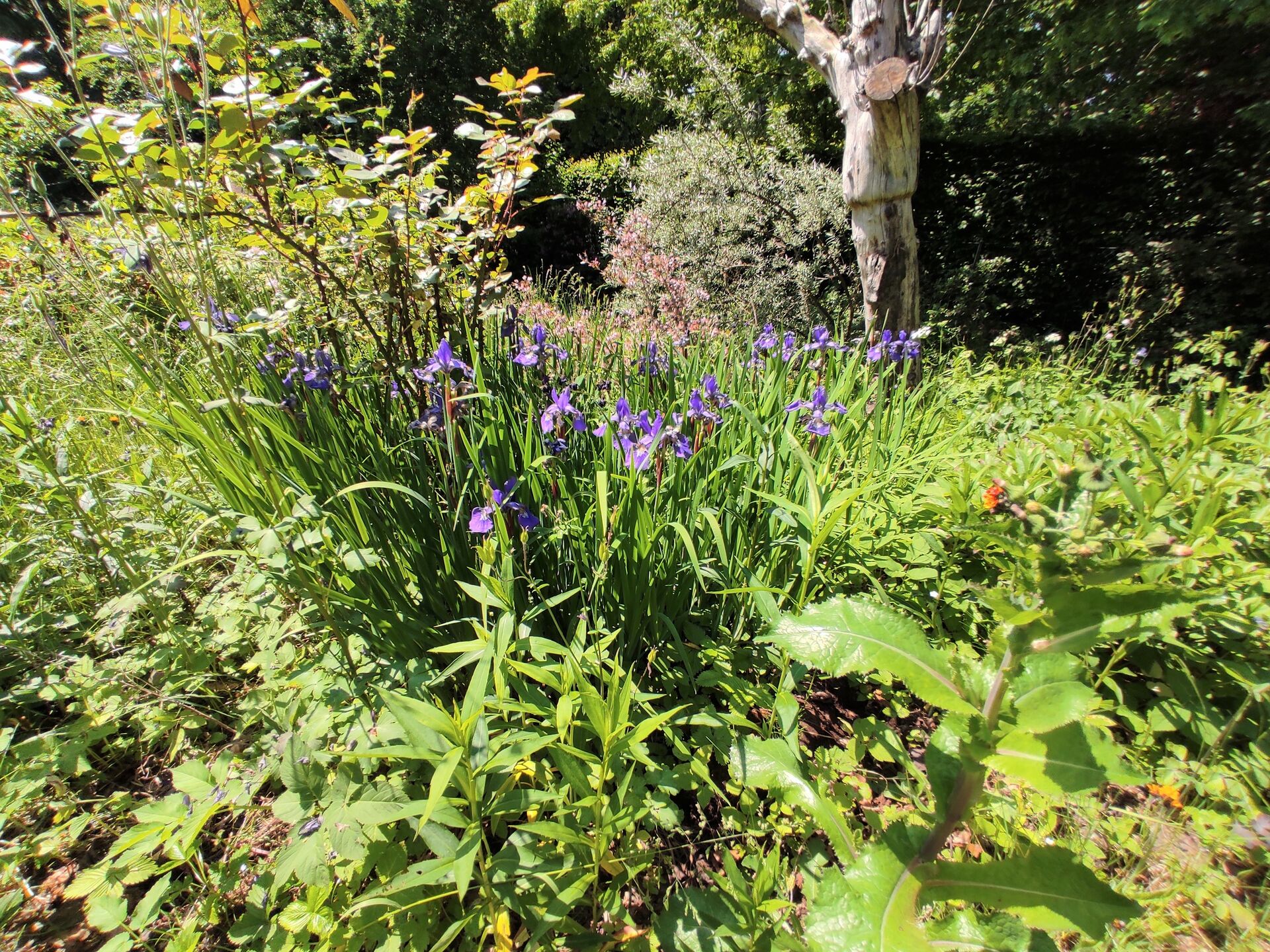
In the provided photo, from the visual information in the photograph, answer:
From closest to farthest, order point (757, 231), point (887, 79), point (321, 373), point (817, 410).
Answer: point (321, 373) < point (817, 410) < point (887, 79) < point (757, 231)

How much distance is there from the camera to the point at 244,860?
1.24m

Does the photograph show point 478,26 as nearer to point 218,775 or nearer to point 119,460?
point 119,460

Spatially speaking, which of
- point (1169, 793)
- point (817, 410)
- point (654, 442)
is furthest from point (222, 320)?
point (1169, 793)

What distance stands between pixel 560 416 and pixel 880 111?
142 inches

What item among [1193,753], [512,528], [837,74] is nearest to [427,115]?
[837,74]

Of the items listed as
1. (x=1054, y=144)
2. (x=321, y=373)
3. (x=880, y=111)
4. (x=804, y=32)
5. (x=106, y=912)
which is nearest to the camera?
(x=106, y=912)

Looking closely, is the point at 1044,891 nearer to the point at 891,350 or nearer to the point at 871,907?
the point at 871,907

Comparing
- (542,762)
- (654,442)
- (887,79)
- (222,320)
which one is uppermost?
(887,79)

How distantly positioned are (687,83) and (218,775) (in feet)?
40.0

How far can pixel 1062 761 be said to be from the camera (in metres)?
0.77

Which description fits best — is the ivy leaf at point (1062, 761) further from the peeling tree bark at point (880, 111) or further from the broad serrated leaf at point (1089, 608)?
the peeling tree bark at point (880, 111)

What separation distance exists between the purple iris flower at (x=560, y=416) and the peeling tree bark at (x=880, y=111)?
2.27 metres

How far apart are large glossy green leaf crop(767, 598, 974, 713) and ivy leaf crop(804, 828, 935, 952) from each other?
28 cm

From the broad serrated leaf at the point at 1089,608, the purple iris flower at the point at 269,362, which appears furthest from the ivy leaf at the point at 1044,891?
the purple iris flower at the point at 269,362
